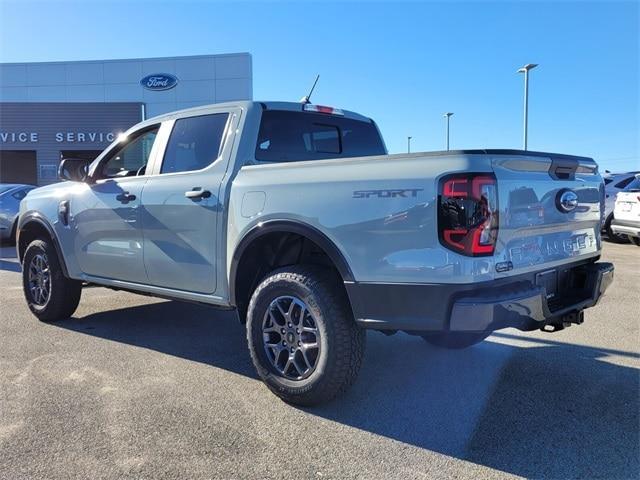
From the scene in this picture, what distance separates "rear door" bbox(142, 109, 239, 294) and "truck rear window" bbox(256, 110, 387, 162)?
29cm

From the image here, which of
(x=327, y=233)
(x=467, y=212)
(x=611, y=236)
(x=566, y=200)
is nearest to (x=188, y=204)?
(x=327, y=233)

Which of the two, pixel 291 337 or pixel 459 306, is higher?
pixel 459 306

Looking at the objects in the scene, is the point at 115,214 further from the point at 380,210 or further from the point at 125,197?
the point at 380,210

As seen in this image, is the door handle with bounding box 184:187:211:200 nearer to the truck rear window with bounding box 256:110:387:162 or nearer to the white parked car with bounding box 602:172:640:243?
the truck rear window with bounding box 256:110:387:162

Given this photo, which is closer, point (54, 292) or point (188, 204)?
point (188, 204)

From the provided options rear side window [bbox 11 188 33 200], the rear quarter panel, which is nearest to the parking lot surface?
the rear quarter panel

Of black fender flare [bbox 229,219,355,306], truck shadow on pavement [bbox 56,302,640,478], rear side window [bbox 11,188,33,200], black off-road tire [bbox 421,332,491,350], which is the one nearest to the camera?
truck shadow on pavement [bbox 56,302,640,478]

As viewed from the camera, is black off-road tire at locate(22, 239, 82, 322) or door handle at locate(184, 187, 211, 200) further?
black off-road tire at locate(22, 239, 82, 322)

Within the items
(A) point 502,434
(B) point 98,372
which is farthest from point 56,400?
(A) point 502,434

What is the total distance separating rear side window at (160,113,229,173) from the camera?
4.12 m

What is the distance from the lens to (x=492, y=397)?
11.7ft

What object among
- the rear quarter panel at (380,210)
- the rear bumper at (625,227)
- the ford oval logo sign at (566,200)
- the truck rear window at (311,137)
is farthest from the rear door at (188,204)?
the rear bumper at (625,227)

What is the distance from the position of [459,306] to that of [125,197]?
119 inches

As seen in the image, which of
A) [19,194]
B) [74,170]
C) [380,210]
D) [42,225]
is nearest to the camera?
[380,210]
